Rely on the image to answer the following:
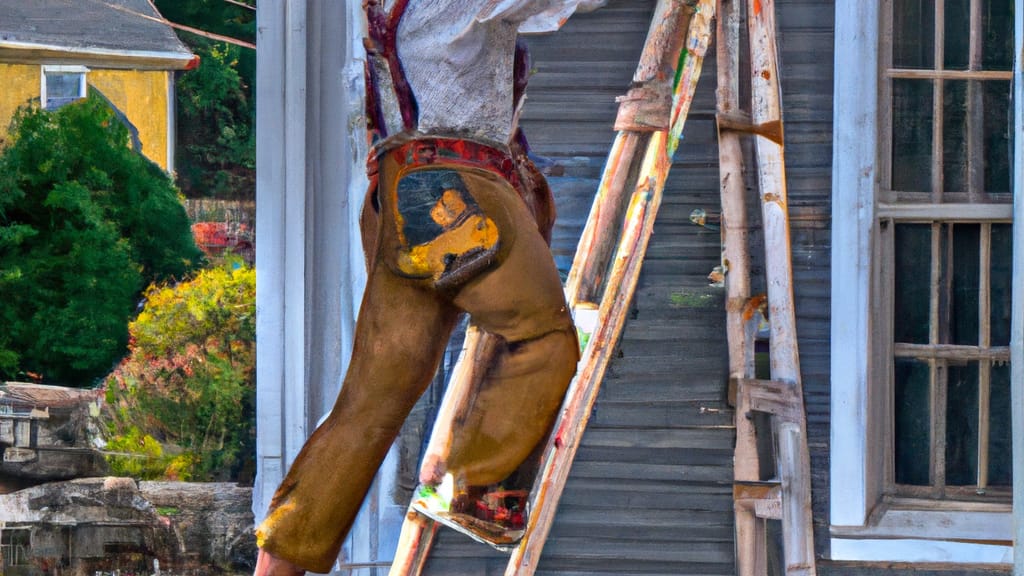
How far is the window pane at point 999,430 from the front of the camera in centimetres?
474

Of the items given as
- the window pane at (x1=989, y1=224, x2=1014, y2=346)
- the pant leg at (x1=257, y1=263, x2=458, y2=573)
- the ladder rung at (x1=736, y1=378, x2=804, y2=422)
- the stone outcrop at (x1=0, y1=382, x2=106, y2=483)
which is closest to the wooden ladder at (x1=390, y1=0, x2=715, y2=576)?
the ladder rung at (x1=736, y1=378, x2=804, y2=422)

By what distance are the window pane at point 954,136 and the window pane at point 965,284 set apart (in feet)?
0.50

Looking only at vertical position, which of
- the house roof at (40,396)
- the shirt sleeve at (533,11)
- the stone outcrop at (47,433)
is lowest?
the stone outcrop at (47,433)

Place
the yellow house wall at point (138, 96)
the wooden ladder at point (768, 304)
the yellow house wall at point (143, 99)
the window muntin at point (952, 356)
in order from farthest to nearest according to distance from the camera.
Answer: the yellow house wall at point (143, 99), the yellow house wall at point (138, 96), the window muntin at point (952, 356), the wooden ladder at point (768, 304)

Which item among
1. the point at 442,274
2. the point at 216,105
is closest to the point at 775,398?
the point at 442,274

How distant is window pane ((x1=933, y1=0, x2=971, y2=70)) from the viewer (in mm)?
4734

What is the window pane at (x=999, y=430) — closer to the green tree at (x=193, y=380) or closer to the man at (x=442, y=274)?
the man at (x=442, y=274)

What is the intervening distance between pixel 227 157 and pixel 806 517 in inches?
125

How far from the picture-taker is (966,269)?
474cm

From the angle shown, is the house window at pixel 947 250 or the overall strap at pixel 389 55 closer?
the overall strap at pixel 389 55

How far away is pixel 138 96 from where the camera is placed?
19.5ft

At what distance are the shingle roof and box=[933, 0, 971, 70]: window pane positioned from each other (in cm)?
301

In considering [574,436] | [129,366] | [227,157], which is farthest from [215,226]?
[574,436]

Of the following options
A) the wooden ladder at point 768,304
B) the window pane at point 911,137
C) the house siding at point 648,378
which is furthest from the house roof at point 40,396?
the window pane at point 911,137
